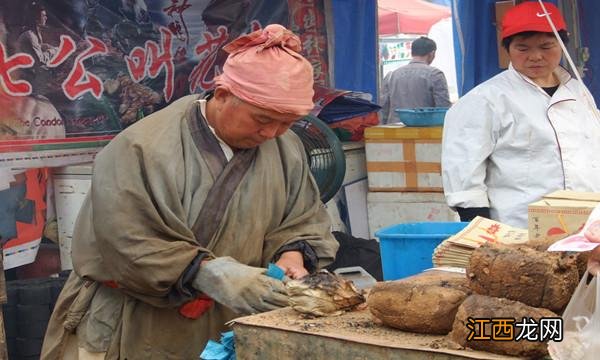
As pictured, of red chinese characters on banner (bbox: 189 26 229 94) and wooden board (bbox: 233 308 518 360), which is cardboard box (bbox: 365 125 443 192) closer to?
red chinese characters on banner (bbox: 189 26 229 94)

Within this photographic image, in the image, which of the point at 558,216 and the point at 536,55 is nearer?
the point at 558,216

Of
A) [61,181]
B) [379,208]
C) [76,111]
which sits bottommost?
[379,208]

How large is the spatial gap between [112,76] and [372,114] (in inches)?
82.7

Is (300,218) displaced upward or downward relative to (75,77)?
downward

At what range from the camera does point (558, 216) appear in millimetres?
2910

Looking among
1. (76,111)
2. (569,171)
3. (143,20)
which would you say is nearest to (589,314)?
(569,171)

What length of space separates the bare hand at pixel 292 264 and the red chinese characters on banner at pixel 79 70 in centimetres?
271

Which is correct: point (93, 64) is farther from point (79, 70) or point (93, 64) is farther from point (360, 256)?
point (360, 256)

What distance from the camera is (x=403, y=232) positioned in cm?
351

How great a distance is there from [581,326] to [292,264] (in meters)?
1.25

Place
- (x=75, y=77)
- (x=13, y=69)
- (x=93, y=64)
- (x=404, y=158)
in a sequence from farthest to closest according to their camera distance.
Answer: (x=404, y=158)
(x=93, y=64)
(x=75, y=77)
(x=13, y=69)

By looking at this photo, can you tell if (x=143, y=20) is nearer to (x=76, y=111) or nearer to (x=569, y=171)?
(x=76, y=111)

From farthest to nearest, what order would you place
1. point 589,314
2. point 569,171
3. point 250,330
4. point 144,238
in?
1. point 569,171
2. point 144,238
3. point 250,330
4. point 589,314

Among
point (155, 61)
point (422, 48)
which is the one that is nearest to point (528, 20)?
point (155, 61)
